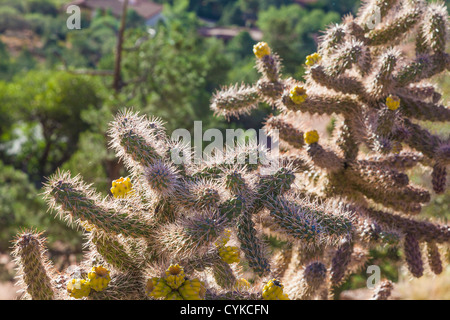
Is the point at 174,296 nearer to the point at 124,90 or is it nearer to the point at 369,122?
the point at 369,122

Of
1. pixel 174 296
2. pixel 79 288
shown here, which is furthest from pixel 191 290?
pixel 79 288

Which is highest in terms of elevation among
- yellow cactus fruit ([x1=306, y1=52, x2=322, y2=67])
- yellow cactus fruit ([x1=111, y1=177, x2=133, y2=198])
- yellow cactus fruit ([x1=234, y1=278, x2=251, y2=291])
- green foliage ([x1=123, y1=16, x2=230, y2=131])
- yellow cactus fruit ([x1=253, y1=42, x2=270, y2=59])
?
yellow cactus fruit ([x1=253, y1=42, x2=270, y2=59])

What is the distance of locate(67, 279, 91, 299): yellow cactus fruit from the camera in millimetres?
1684

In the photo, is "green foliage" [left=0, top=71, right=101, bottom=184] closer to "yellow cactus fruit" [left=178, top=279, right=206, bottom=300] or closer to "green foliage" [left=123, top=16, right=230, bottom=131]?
"green foliage" [left=123, top=16, right=230, bottom=131]

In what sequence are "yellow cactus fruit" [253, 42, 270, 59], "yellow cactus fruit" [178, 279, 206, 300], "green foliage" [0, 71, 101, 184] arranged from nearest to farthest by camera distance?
"yellow cactus fruit" [178, 279, 206, 300]
"yellow cactus fruit" [253, 42, 270, 59]
"green foliage" [0, 71, 101, 184]

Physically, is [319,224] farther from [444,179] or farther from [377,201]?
[444,179]

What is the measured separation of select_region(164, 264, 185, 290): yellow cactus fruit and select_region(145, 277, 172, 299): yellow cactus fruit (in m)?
0.02

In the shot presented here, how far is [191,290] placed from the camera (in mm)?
1675

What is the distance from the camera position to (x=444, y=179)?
9.04ft

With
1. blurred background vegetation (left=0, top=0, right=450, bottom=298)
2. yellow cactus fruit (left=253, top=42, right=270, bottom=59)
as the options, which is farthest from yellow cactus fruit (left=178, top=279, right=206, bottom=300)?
blurred background vegetation (left=0, top=0, right=450, bottom=298)

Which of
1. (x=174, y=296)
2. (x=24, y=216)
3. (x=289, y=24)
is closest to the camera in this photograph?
(x=174, y=296)

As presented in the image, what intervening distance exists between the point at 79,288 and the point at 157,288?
312 millimetres

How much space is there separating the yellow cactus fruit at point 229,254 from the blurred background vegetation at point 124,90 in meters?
2.01
